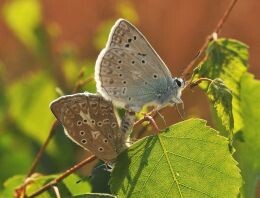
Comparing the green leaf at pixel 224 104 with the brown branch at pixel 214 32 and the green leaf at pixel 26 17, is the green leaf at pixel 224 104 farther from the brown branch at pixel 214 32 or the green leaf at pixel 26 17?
the green leaf at pixel 26 17

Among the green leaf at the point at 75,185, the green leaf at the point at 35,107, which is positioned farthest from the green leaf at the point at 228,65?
the green leaf at the point at 35,107

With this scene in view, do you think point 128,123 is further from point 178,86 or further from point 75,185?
point 75,185

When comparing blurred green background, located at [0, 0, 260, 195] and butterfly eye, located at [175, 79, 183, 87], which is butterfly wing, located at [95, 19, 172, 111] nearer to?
butterfly eye, located at [175, 79, 183, 87]

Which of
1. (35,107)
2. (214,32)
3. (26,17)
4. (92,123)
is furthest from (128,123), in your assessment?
(26,17)

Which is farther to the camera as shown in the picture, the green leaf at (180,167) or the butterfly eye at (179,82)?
the butterfly eye at (179,82)

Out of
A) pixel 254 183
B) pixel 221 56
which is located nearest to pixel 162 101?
pixel 221 56

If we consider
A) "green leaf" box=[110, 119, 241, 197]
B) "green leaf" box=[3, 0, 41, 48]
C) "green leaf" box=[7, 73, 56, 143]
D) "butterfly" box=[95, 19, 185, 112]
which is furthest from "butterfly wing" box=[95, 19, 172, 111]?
"green leaf" box=[3, 0, 41, 48]

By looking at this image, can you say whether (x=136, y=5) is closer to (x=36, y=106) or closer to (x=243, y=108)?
(x=36, y=106)
